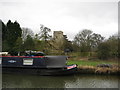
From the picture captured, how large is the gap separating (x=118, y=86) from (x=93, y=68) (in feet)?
11.2

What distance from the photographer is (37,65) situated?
37.7 ft

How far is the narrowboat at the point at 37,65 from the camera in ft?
36.0

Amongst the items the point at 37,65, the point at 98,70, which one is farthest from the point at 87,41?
the point at 37,65

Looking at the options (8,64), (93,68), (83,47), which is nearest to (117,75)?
(93,68)

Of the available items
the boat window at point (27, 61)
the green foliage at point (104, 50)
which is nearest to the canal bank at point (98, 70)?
the boat window at point (27, 61)

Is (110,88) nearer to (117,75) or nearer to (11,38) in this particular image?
(117,75)

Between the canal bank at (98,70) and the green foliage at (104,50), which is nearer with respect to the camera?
the canal bank at (98,70)

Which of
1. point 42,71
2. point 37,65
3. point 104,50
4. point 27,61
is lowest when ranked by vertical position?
point 42,71

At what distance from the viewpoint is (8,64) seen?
39.5 feet

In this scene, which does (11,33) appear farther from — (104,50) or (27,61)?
(104,50)

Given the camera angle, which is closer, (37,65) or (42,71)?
(42,71)

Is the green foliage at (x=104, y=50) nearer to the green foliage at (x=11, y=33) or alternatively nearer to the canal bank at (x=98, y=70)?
the canal bank at (x=98, y=70)

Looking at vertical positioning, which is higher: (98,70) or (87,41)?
(87,41)

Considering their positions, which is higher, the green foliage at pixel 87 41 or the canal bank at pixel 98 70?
the green foliage at pixel 87 41
